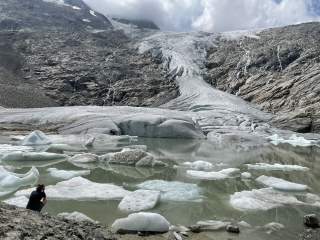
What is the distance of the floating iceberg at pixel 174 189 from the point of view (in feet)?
43.2

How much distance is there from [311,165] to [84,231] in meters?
18.3

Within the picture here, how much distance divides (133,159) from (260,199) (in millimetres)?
7454

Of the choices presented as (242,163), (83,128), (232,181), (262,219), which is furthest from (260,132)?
(262,219)

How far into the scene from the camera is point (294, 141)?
35562 mm

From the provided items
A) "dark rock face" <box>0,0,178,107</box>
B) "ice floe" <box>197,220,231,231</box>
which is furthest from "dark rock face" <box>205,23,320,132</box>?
"ice floe" <box>197,220,231,231</box>

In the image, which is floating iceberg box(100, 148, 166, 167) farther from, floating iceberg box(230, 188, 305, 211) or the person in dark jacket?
the person in dark jacket

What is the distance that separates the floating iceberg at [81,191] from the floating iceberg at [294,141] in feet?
75.1

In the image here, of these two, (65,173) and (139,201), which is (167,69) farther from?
(139,201)

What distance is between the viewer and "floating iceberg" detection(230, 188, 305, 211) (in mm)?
12519

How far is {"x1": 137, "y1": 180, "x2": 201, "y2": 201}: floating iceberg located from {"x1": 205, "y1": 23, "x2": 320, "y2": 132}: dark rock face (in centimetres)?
2924

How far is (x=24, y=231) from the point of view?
18.4ft

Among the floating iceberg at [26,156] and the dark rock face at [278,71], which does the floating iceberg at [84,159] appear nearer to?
the floating iceberg at [26,156]

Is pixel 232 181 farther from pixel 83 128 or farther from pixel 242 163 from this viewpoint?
pixel 83 128

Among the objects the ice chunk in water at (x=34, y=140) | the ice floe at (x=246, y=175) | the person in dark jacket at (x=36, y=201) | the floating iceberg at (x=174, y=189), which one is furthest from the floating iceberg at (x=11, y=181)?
the ice chunk in water at (x=34, y=140)
